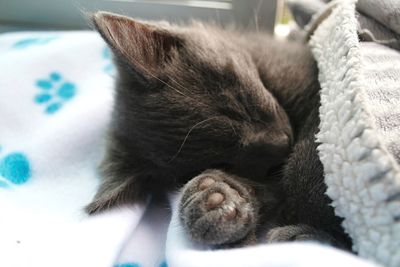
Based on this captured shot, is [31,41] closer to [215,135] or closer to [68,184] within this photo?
[68,184]

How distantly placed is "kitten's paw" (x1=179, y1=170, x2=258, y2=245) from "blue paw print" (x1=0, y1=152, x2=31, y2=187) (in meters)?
0.44

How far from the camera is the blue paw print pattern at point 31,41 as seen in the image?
54.9 inches

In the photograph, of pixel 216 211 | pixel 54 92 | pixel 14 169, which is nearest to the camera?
pixel 216 211

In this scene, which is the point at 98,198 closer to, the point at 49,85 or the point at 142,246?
the point at 142,246

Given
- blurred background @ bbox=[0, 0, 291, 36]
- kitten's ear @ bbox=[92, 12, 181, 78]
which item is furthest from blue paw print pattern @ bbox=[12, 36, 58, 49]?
kitten's ear @ bbox=[92, 12, 181, 78]

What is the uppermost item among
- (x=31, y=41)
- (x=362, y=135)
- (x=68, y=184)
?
(x=362, y=135)

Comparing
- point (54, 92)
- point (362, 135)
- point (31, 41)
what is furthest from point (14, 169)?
point (362, 135)

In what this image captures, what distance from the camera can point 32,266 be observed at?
808 mm

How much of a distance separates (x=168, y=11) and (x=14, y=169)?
74cm

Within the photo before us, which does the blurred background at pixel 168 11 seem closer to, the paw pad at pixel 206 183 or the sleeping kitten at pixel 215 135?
the sleeping kitten at pixel 215 135

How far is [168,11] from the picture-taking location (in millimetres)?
1507

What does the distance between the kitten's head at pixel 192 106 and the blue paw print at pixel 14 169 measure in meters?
0.28

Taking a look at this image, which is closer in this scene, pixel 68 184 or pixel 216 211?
pixel 216 211

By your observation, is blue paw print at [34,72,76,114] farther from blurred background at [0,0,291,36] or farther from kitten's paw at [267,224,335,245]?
kitten's paw at [267,224,335,245]
